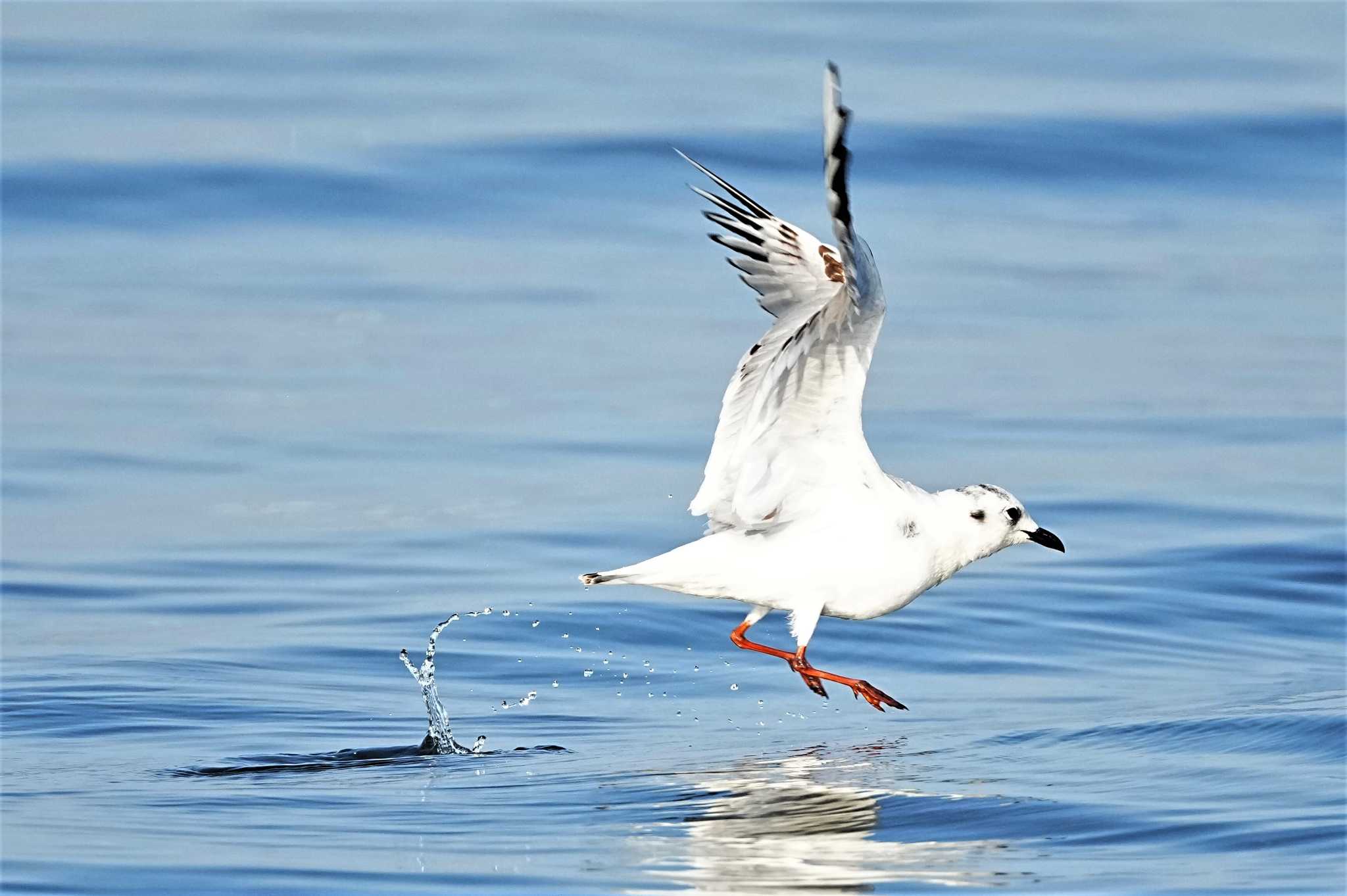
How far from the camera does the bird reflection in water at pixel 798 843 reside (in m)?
7.05

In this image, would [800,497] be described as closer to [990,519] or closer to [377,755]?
[990,519]

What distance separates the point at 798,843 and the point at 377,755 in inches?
79.7

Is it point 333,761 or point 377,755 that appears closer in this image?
point 333,761

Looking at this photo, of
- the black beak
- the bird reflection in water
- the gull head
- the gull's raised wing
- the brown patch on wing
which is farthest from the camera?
the black beak

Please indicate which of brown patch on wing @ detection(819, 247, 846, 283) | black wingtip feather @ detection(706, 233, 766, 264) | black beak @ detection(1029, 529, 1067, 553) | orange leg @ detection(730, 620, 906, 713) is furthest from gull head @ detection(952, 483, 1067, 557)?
black wingtip feather @ detection(706, 233, 766, 264)

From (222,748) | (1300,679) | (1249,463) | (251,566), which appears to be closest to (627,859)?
(222,748)

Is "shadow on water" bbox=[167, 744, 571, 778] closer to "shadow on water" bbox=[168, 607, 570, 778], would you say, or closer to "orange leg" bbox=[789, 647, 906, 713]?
"shadow on water" bbox=[168, 607, 570, 778]

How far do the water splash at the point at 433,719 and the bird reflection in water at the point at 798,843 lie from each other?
1093 mm

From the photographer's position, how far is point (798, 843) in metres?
7.54

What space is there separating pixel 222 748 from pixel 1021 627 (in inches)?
171

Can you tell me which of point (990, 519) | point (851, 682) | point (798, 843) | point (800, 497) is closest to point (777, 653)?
point (851, 682)

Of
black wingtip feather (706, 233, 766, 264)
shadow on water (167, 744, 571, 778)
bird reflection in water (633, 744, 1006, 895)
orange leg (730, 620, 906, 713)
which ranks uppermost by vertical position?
black wingtip feather (706, 233, 766, 264)

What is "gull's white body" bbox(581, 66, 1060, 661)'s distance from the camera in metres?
8.80

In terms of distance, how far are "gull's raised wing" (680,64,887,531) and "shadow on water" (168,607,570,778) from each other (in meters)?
1.34
